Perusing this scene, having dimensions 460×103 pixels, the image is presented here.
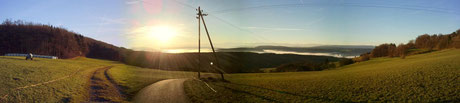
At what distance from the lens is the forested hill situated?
203 ft

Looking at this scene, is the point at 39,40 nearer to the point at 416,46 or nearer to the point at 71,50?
the point at 71,50

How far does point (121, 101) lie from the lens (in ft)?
39.9

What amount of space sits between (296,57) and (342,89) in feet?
287

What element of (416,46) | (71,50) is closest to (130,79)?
(71,50)

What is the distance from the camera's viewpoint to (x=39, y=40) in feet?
236

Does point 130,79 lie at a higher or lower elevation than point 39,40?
lower

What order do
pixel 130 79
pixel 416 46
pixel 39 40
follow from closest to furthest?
pixel 130 79 < pixel 416 46 < pixel 39 40

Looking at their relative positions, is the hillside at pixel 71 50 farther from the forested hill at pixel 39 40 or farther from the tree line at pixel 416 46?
the tree line at pixel 416 46

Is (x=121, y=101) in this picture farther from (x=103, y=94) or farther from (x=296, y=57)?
(x=296, y=57)

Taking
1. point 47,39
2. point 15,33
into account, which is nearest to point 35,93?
point 47,39

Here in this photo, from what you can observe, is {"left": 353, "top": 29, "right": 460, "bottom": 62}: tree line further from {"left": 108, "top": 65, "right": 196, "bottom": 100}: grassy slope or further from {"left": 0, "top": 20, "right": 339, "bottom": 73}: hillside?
{"left": 108, "top": 65, "right": 196, "bottom": 100}: grassy slope

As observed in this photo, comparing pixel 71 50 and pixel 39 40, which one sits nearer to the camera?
pixel 71 50

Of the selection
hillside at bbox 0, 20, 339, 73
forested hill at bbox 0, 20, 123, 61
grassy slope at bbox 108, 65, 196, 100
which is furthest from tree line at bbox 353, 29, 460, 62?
forested hill at bbox 0, 20, 123, 61

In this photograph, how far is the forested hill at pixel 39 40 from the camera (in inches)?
2441
